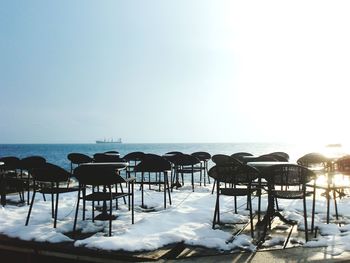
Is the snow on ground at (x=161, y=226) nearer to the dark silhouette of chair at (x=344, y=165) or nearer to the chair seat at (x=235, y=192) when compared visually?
the chair seat at (x=235, y=192)

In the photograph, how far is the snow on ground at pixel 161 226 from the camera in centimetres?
431

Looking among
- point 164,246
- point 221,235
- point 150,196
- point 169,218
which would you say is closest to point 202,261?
point 164,246

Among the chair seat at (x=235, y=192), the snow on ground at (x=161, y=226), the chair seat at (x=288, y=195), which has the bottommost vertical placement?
Answer: the snow on ground at (x=161, y=226)

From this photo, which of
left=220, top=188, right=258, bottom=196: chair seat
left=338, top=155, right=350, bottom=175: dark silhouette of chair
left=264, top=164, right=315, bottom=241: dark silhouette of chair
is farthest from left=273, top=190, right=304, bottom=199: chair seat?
left=338, top=155, right=350, bottom=175: dark silhouette of chair

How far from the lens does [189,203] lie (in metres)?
7.35

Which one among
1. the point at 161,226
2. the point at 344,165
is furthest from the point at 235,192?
the point at 344,165

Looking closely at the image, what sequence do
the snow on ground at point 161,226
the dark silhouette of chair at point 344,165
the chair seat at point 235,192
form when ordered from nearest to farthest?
the snow on ground at point 161,226
the chair seat at point 235,192
the dark silhouette of chair at point 344,165

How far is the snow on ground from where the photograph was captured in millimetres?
4309

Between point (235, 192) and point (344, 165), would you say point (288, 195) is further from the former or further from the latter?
point (344, 165)

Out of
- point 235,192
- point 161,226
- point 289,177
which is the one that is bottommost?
point 161,226

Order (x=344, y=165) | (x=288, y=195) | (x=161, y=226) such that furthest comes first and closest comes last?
1. (x=344, y=165)
2. (x=161, y=226)
3. (x=288, y=195)

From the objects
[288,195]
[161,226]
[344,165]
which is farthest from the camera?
[344,165]

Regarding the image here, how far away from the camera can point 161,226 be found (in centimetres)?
520

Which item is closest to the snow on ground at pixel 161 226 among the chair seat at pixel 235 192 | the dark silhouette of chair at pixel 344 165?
the chair seat at pixel 235 192
